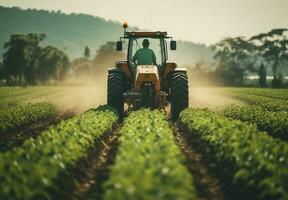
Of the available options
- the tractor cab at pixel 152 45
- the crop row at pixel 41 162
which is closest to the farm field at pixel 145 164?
the crop row at pixel 41 162

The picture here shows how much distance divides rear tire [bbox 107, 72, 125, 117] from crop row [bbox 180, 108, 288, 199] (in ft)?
19.1

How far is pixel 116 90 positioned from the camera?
54.1 feet

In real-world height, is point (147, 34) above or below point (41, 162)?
above

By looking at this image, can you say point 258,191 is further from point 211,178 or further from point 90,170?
point 90,170

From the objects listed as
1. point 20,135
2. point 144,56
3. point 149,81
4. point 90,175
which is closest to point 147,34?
point 144,56

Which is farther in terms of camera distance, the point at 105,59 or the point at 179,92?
the point at 105,59

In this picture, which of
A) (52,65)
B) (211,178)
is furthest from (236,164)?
(52,65)

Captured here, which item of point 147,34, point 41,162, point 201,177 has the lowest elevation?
point 201,177

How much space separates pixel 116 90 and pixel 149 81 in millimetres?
1335

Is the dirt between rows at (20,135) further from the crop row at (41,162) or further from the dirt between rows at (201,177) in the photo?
the dirt between rows at (201,177)

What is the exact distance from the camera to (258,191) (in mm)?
7301

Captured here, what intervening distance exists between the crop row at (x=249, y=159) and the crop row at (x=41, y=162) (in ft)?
7.87

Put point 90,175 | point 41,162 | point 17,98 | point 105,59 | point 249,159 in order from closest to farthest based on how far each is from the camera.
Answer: point 41,162, point 249,159, point 90,175, point 17,98, point 105,59

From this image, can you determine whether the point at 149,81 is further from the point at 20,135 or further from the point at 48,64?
the point at 48,64
